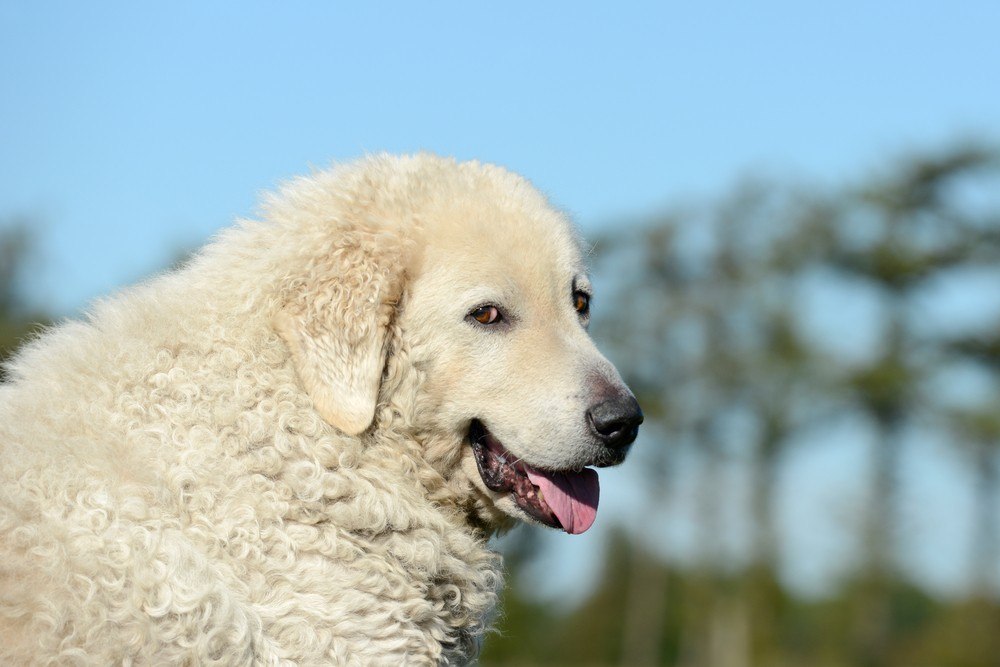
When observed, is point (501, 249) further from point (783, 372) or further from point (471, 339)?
point (783, 372)

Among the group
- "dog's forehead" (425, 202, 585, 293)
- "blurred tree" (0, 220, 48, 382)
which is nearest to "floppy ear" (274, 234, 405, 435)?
"dog's forehead" (425, 202, 585, 293)

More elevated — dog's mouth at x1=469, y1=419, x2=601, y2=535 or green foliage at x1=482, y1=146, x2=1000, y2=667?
green foliage at x1=482, y1=146, x2=1000, y2=667

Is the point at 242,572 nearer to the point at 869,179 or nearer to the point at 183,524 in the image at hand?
the point at 183,524

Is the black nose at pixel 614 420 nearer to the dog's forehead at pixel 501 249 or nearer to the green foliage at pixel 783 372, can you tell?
the dog's forehead at pixel 501 249

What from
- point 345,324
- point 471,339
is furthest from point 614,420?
point 345,324

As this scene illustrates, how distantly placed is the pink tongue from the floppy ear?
0.78 m

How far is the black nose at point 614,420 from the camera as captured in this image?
13.8 feet

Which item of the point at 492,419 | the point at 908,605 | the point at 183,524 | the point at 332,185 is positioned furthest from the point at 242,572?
the point at 908,605

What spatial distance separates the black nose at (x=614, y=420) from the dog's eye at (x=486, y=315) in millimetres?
518

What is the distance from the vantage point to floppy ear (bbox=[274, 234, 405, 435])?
396 cm

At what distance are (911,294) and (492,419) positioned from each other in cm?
2787

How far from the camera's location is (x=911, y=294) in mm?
29703

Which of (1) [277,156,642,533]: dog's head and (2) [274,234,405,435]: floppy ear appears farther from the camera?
(1) [277,156,642,533]: dog's head

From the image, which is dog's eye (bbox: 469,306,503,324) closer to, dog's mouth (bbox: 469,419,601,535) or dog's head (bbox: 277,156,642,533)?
dog's head (bbox: 277,156,642,533)
